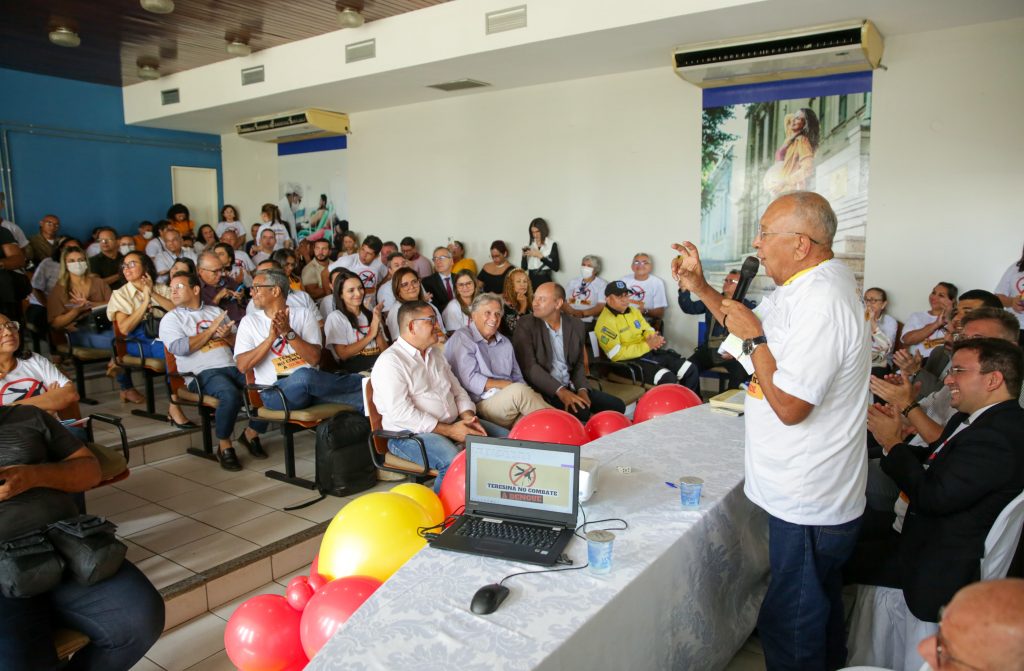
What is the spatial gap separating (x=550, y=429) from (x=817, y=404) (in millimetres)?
1223

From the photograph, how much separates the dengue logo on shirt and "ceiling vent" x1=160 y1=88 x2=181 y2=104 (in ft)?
28.2

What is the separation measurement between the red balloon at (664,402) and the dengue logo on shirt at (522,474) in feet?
4.82

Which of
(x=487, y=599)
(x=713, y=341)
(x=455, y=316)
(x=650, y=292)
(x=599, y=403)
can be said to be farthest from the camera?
(x=650, y=292)

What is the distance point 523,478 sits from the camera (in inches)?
71.7

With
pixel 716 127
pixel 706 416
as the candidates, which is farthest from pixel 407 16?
pixel 706 416

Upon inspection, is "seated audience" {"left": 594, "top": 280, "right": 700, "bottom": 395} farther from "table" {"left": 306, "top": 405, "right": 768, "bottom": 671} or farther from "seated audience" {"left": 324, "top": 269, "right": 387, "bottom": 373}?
"table" {"left": 306, "top": 405, "right": 768, "bottom": 671}

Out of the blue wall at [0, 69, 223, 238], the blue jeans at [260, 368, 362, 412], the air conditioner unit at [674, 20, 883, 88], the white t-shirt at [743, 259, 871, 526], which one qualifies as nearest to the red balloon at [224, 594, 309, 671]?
the white t-shirt at [743, 259, 871, 526]

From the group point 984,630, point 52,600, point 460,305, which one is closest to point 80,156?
point 460,305

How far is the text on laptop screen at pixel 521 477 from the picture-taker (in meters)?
1.77

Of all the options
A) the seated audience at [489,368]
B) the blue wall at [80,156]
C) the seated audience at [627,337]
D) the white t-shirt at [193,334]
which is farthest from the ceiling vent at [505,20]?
the blue wall at [80,156]

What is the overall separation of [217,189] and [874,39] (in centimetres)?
928

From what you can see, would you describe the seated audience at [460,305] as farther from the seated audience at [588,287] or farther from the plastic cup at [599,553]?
the plastic cup at [599,553]

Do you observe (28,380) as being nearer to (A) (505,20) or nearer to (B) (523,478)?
(B) (523,478)

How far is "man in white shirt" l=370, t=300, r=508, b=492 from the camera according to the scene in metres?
3.22
